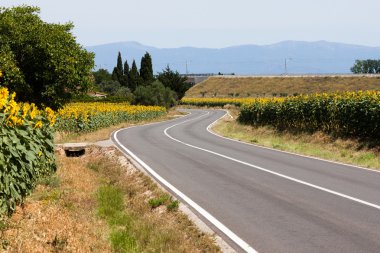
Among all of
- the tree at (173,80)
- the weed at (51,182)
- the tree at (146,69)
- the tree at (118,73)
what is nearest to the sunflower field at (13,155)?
the weed at (51,182)

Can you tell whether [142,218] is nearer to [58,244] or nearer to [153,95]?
[58,244]

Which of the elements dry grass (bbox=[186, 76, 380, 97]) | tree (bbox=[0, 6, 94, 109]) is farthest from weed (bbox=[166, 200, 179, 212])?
dry grass (bbox=[186, 76, 380, 97])

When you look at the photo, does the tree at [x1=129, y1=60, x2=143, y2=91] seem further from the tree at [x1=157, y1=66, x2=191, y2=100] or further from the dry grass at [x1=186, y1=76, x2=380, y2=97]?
the dry grass at [x1=186, y1=76, x2=380, y2=97]

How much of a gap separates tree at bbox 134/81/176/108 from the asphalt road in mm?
53024

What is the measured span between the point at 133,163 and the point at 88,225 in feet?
29.4

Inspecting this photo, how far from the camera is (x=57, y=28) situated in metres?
24.5

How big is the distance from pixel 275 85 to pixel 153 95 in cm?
6655

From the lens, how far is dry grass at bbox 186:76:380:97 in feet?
378

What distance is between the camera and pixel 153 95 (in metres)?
73.4

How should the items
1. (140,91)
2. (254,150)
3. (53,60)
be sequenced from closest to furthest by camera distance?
(254,150), (53,60), (140,91)

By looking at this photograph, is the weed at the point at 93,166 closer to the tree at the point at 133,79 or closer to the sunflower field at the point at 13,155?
the sunflower field at the point at 13,155

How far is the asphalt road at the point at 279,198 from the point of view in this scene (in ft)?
25.8

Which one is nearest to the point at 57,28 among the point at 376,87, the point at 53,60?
the point at 53,60

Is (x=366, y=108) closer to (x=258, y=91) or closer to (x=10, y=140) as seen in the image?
(x=10, y=140)
